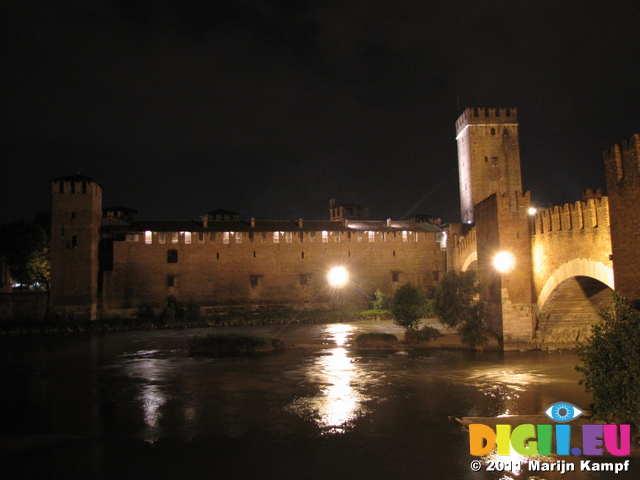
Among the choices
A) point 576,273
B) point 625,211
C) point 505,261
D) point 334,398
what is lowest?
point 334,398

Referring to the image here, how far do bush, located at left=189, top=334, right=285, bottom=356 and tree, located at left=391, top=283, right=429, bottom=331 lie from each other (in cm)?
543

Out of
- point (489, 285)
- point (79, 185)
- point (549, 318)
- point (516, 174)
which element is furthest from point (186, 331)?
point (516, 174)

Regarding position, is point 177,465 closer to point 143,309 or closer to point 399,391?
point 399,391

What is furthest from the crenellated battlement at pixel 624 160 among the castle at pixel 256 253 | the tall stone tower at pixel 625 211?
the castle at pixel 256 253

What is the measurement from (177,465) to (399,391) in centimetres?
644

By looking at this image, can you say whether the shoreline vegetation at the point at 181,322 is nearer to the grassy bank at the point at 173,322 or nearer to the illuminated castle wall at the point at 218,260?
the grassy bank at the point at 173,322

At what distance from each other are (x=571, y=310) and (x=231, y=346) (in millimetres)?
13154

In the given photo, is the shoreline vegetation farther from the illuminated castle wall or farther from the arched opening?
the arched opening

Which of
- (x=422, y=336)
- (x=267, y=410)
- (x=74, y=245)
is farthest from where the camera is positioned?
(x=74, y=245)

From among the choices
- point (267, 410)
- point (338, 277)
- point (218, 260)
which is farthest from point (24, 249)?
point (267, 410)

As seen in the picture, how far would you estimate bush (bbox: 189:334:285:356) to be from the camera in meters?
19.5

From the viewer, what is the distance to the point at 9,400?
41.9 feet

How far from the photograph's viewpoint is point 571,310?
16.2 metres

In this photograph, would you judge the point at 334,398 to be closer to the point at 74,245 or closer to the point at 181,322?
the point at 181,322
